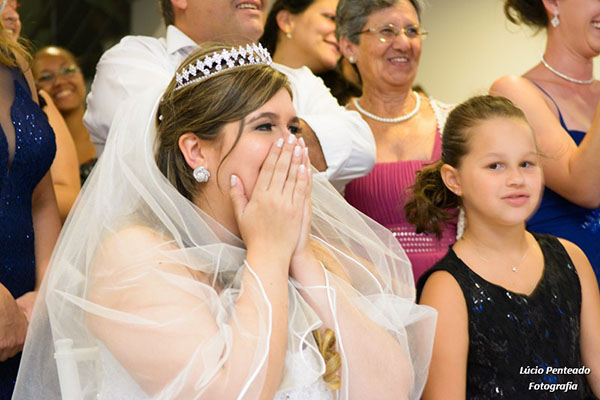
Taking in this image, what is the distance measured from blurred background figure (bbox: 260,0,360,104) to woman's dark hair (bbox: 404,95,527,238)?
954mm

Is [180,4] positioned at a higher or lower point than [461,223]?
higher

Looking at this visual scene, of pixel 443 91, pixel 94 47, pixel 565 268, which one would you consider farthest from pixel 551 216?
pixel 94 47

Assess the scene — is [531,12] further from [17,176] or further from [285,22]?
[17,176]

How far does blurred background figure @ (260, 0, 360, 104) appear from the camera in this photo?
325cm

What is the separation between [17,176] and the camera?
6.51 ft

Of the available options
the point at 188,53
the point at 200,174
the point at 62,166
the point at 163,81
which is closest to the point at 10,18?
the point at 62,166

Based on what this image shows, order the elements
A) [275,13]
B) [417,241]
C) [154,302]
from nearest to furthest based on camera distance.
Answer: [154,302]
[417,241]
[275,13]

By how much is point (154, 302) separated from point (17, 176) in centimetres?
69

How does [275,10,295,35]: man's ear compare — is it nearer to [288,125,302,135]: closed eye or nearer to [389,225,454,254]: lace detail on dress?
[389,225,454,254]: lace detail on dress

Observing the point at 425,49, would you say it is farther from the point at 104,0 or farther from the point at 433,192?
the point at 433,192

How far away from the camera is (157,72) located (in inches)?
91.0

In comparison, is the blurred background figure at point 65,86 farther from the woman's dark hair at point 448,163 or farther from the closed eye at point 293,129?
the closed eye at point 293,129

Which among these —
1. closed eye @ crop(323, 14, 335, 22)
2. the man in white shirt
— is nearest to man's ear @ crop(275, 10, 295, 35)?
closed eye @ crop(323, 14, 335, 22)

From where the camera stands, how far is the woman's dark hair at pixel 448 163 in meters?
2.25
